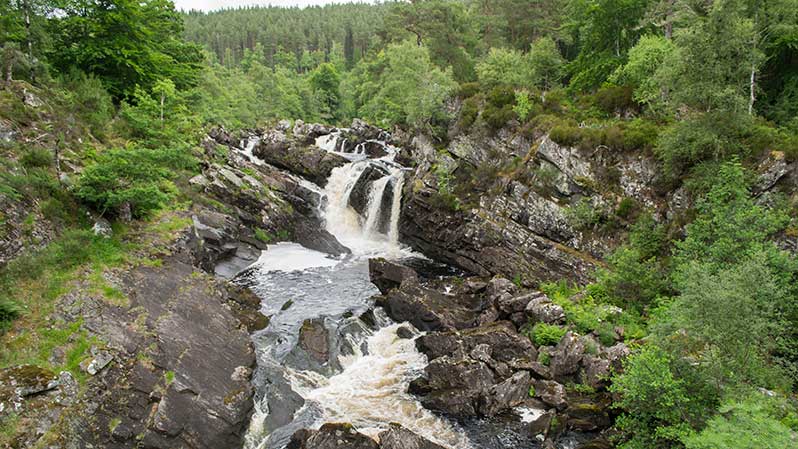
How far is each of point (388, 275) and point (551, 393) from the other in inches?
497

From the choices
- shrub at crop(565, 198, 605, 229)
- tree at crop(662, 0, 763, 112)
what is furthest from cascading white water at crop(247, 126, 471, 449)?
tree at crop(662, 0, 763, 112)

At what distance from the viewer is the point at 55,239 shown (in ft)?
54.2

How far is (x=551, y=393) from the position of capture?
1616 cm

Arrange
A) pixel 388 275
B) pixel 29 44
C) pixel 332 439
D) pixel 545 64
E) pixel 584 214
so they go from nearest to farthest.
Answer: pixel 332 439, pixel 29 44, pixel 584 214, pixel 388 275, pixel 545 64

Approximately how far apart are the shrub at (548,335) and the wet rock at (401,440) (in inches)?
297

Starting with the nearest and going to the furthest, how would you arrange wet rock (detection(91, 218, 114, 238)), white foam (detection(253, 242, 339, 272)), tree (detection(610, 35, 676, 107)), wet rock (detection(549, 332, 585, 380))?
1. wet rock (detection(549, 332, 585, 380))
2. wet rock (detection(91, 218, 114, 238))
3. tree (detection(610, 35, 676, 107))
4. white foam (detection(253, 242, 339, 272))

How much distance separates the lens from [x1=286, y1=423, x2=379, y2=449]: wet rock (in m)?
13.2

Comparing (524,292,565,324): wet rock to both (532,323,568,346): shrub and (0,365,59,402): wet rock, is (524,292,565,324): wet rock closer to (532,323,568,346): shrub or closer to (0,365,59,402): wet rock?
(532,323,568,346): shrub

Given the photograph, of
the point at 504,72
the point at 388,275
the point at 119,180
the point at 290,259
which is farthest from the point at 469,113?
the point at 119,180

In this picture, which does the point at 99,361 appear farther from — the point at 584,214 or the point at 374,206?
the point at 374,206

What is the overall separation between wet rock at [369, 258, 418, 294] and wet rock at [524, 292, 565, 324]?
23.9 ft

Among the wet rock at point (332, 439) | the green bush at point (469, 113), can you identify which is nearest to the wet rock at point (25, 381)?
the wet rock at point (332, 439)

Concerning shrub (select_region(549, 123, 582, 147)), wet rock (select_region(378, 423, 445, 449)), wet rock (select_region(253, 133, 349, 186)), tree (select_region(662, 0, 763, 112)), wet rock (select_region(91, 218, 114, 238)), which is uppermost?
tree (select_region(662, 0, 763, 112))

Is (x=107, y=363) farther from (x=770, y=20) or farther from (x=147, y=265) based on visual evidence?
(x=770, y=20)
